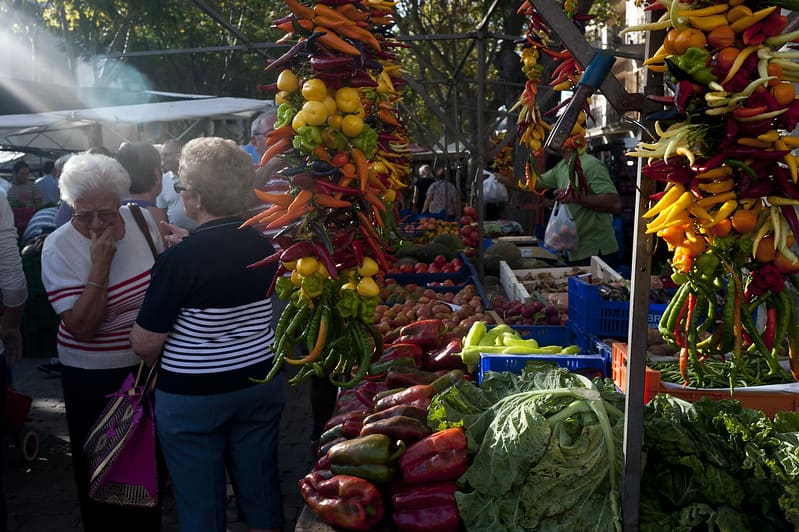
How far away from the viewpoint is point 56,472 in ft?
16.7

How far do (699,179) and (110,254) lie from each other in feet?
8.43

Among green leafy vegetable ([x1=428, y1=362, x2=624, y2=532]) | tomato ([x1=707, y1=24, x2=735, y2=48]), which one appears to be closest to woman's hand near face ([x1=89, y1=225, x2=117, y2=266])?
green leafy vegetable ([x1=428, y1=362, x2=624, y2=532])

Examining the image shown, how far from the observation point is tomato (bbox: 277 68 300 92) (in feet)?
8.49

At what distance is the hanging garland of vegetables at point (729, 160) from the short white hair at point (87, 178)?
8.22 feet

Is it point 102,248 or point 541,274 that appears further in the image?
point 541,274

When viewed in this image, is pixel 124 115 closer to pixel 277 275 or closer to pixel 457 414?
pixel 277 275

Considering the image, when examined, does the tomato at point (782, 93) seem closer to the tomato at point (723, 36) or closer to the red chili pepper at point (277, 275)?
the tomato at point (723, 36)

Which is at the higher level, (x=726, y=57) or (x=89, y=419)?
(x=726, y=57)

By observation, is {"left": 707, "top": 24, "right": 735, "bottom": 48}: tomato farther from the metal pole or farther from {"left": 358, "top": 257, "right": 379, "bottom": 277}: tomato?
{"left": 358, "top": 257, "right": 379, "bottom": 277}: tomato

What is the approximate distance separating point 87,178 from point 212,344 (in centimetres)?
108

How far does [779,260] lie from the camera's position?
1933 millimetres

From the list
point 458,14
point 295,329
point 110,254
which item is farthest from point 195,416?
point 458,14

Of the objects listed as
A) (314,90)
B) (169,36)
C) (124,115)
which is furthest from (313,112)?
(169,36)

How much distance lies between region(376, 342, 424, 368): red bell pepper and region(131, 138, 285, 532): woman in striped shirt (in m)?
1.10
